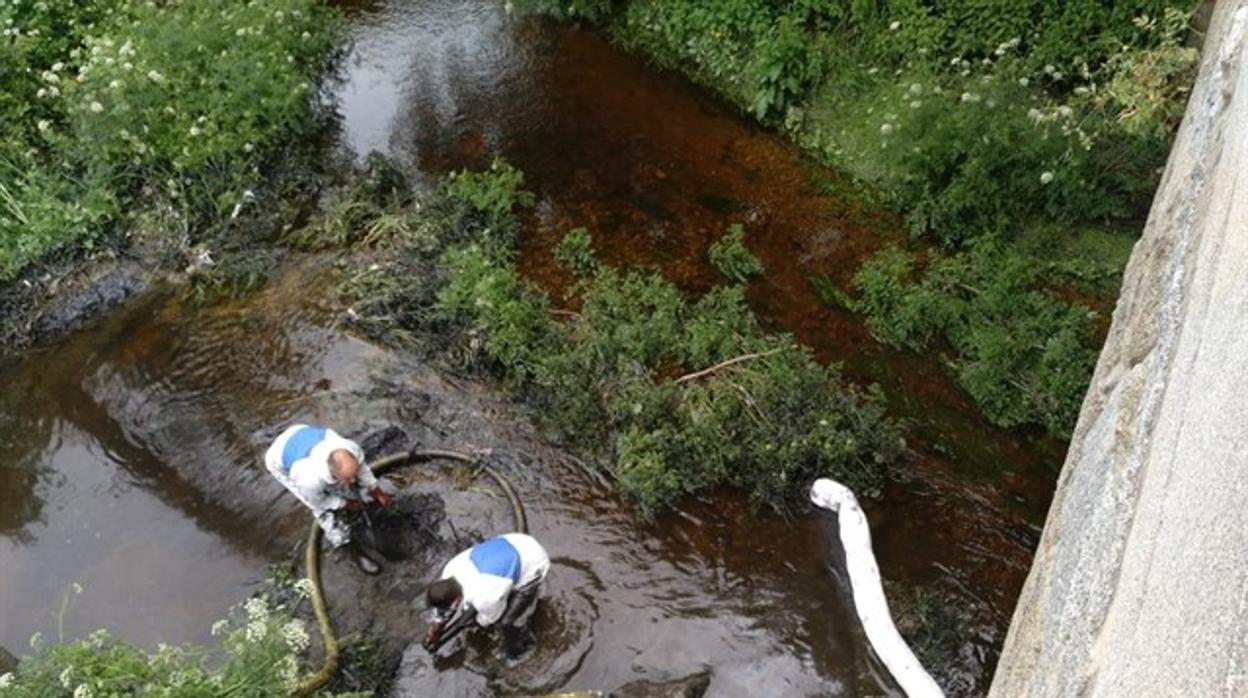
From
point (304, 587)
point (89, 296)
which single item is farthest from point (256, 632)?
point (89, 296)

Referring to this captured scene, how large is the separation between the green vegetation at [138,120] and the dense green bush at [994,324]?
6029mm

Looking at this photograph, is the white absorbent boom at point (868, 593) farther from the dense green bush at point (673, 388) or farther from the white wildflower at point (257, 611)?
the white wildflower at point (257, 611)

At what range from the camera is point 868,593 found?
6.54 m

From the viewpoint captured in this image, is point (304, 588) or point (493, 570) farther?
point (304, 588)

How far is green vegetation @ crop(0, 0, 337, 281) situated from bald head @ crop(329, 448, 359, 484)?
13.3 ft

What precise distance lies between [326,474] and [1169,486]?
15.9 feet

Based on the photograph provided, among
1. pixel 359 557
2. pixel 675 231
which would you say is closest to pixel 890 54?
pixel 675 231

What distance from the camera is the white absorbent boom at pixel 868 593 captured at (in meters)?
6.17

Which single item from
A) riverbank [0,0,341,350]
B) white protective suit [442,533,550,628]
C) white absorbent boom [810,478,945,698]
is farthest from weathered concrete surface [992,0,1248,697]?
riverbank [0,0,341,350]

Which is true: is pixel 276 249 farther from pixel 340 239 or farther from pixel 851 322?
pixel 851 322

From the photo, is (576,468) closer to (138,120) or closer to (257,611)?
(257,611)

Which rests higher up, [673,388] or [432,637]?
[673,388]

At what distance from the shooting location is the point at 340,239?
30.7 ft

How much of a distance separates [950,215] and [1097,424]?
12.5 feet
